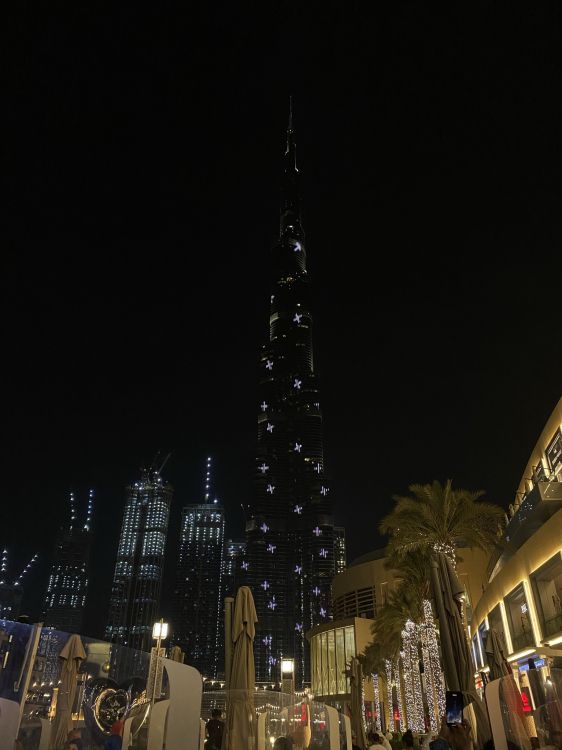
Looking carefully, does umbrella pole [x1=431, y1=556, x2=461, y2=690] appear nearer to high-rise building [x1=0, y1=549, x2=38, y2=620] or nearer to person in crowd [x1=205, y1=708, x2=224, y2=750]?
person in crowd [x1=205, y1=708, x2=224, y2=750]

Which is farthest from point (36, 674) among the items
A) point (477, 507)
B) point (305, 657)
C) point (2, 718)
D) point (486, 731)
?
point (305, 657)

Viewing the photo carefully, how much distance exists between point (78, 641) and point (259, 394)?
176m

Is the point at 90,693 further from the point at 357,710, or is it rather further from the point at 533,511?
the point at 533,511

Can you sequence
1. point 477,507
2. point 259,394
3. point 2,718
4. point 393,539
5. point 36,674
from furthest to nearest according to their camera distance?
point 259,394 < point 393,539 < point 477,507 < point 36,674 < point 2,718

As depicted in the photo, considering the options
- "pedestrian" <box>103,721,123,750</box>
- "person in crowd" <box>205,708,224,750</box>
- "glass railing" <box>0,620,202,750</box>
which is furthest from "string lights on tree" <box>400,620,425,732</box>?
"pedestrian" <box>103,721,123,750</box>

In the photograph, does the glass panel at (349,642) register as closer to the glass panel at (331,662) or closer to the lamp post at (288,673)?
the glass panel at (331,662)

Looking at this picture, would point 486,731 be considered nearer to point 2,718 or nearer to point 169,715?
point 169,715

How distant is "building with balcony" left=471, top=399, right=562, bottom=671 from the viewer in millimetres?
18653

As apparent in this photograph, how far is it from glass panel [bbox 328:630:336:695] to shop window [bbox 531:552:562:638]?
35.7 m

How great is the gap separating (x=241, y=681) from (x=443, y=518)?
628 inches

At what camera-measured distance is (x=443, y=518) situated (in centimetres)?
2398

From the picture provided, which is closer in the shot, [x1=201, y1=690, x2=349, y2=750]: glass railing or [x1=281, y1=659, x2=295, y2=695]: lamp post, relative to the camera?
[x1=201, y1=690, x2=349, y2=750]: glass railing

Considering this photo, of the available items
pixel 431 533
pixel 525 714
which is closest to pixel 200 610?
pixel 431 533

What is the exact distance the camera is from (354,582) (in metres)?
56.2
